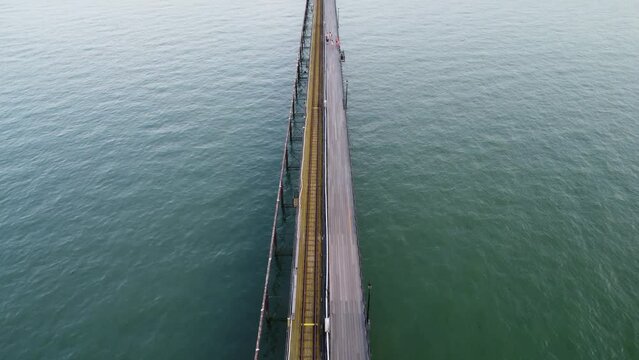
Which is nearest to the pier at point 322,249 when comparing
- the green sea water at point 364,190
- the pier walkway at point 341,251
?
the pier walkway at point 341,251

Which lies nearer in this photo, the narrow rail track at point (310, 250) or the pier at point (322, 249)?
the pier at point (322, 249)

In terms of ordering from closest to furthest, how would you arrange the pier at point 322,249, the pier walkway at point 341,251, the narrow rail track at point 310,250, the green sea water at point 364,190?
the pier walkway at point 341,251 → the pier at point 322,249 → the narrow rail track at point 310,250 → the green sea water at point 364,190

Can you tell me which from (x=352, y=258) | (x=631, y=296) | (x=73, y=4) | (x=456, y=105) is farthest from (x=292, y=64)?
(x=73, y=4)

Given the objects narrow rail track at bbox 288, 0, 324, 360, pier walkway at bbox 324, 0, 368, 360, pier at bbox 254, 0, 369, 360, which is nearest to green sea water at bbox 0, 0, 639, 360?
pier at bbox 254, 0, 369, 360

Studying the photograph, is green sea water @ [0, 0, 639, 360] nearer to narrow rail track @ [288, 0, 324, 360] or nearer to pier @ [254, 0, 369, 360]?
pier @ [254, 0, 369, 360]

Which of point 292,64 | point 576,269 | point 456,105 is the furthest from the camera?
point 292,64

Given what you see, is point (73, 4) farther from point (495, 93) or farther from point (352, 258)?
point (352, 258)

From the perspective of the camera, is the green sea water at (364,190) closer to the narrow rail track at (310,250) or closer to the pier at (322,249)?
the pier at (322,249)
